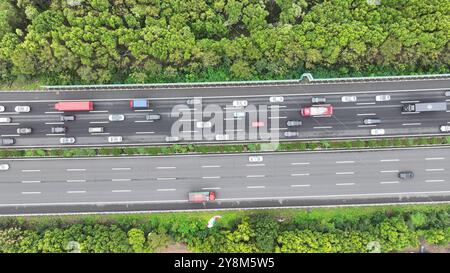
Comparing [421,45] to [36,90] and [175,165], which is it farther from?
[36,90]

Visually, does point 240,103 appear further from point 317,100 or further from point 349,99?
point 349,99

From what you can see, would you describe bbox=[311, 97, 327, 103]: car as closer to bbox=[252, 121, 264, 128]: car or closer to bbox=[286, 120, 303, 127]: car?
bbox=[286, 120, 303, 127]: car

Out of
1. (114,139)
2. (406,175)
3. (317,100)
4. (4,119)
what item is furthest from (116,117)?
(406,175)

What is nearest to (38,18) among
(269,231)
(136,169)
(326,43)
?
(136,169)

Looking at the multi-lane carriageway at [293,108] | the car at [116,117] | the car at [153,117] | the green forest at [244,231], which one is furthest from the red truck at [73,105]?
the green forest at [244,231]

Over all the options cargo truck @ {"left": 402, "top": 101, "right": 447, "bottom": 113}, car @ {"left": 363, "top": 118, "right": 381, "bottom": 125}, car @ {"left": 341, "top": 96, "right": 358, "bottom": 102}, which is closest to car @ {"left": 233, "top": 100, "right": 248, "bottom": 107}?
car @ {"left": 341, "top": 96, "right": 358, "bottom": 102}

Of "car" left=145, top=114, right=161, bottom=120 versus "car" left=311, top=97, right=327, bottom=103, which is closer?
"car" left=145, top=114, right=161, bottom=120
